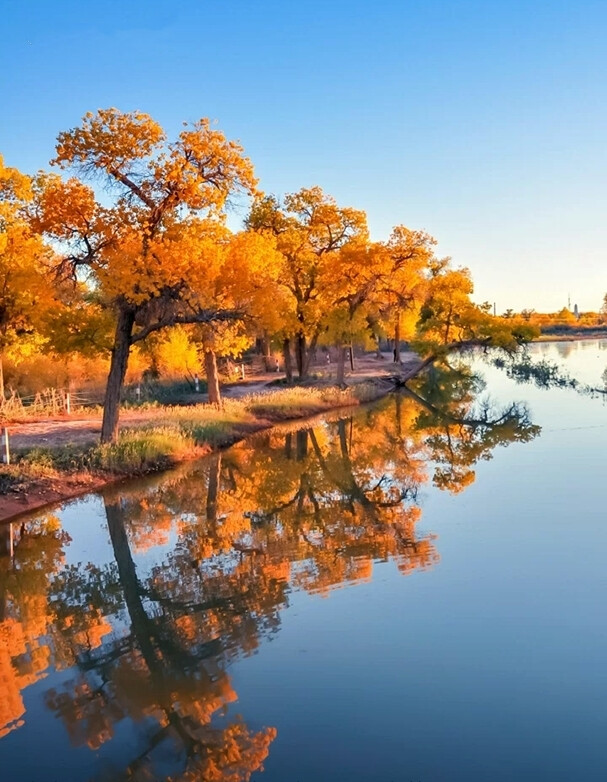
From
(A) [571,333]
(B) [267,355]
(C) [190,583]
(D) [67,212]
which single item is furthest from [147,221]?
(A) [571,333]

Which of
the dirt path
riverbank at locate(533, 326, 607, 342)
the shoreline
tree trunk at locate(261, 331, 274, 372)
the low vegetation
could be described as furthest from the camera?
riverbank at locate(533, 326, 607, 342)

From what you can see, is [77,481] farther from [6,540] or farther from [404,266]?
[404,266]

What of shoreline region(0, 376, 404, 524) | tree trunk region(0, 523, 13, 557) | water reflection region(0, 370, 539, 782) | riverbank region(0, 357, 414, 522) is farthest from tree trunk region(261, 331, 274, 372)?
tree trunk region(0, 523, 13, 557)

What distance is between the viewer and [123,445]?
880 inches

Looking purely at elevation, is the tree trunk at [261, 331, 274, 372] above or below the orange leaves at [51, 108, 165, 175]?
below

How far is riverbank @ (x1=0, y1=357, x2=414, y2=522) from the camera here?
18.8 metres

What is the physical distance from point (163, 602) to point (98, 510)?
7.32 meters

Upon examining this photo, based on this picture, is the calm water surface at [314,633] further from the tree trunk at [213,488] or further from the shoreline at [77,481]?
the shoreline at [77,481]

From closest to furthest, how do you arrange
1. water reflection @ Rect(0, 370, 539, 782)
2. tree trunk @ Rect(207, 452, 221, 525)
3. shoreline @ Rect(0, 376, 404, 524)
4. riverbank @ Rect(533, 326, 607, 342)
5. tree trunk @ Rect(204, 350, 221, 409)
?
water reflection @ Rect(0, 370, 539, 782), tree trunk @ Rect(207, 452, 221, 525), shoreline @ Rect(0, 376, 404, 524), tree trunk @ Rect(204, 350, 221, 409), riverbank @ Rect(533, 326, 607, 342)

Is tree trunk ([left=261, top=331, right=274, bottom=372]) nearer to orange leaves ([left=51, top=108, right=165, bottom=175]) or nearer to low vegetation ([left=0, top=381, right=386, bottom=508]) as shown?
low vegetation ([left=0, top=381, right=386, bottom=508])

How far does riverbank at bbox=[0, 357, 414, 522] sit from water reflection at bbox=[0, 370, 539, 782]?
859mm

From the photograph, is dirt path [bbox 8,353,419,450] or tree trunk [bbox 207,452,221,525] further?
dirt path [bbox 8,353,419,450]

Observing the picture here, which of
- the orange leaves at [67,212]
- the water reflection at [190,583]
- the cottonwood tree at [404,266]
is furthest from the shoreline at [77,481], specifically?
the cottonwood tree at [404,266]

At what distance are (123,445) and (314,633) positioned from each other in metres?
13.6
